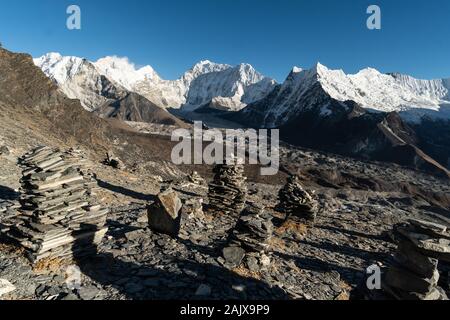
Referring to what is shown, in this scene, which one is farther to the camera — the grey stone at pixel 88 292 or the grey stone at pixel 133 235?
the grey stone at pixel 133 235

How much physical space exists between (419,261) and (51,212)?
1030 centimetres

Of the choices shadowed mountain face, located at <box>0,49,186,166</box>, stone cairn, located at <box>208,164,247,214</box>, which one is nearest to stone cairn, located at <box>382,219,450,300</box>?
stone cairn, located at <box>208,164,247,214</box>

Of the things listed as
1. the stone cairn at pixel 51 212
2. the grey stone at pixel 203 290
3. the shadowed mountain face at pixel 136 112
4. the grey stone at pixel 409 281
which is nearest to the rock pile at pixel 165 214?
the stone cairn at pixel 51 212

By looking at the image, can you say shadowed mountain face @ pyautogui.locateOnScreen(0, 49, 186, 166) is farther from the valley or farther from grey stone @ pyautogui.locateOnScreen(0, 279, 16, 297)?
grey stone @ pyautogui.locateOnScreen(0, 279, 16, 297)

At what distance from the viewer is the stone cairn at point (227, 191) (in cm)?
2133

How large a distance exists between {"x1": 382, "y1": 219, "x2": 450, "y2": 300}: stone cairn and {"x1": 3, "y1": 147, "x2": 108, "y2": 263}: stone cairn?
360 inches

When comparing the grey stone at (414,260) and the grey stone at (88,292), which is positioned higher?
the grey stone at (414,260)

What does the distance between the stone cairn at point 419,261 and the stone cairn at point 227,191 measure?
1279cm

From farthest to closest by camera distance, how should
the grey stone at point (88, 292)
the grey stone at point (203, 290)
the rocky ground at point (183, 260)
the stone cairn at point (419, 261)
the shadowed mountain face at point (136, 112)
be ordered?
the shadowed mountain face at point (136, 112), the grey stone at point (203, 290), the rocky ground at point (183, 260), the grey stone at point (88, 292), the stone cairn at point (419, 261)

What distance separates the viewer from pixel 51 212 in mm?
10117

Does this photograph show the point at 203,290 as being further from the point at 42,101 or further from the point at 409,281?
the point at 42,101

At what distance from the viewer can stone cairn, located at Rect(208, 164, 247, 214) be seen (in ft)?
70.0

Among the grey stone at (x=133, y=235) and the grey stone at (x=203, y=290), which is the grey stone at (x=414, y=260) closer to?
the grey stone at (x=203, y=290)

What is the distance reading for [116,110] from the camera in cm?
17488
